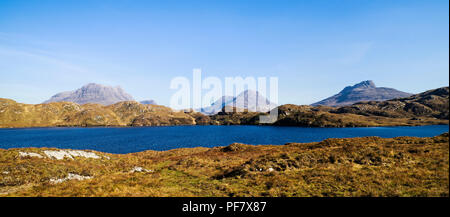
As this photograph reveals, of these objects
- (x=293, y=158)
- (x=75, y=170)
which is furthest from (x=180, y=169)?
(x=293, y=158)

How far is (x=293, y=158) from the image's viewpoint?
2736 cm

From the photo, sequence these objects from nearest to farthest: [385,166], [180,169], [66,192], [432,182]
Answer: [432,182], [66,192], [385,166], [180,169]

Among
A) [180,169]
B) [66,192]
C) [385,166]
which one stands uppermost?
[385,166]

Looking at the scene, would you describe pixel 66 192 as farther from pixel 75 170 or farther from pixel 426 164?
pixel 426 164
